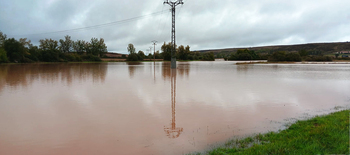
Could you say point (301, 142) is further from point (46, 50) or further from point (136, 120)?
point (46, 50)

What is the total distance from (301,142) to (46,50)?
102 meters

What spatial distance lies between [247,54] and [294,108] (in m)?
122

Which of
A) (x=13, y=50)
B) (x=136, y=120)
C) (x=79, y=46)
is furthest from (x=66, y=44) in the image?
(x=136, y=120)

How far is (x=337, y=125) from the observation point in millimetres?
5395

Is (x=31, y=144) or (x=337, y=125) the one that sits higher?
(x=337, y=125)

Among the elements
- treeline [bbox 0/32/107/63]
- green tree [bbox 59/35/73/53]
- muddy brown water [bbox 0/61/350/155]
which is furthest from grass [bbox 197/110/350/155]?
green tree [bbox 59/35/73/53]

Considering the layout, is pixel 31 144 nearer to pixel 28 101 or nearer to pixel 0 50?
pixel 28 101

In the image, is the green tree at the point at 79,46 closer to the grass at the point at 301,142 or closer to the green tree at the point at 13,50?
the green tree at the point at 13,50

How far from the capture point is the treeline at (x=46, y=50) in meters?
72.0

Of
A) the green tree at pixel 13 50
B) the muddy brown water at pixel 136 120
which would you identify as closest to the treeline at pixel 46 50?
the green tree at pixel 13 50

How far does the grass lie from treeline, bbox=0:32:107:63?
234ft

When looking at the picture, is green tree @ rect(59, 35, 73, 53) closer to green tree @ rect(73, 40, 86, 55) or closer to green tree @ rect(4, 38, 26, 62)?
green tree @ rect(73, 40, 86, 55)

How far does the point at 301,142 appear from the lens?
4660mm

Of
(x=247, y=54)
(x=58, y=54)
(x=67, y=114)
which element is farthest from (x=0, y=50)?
(x=247, y=54)
